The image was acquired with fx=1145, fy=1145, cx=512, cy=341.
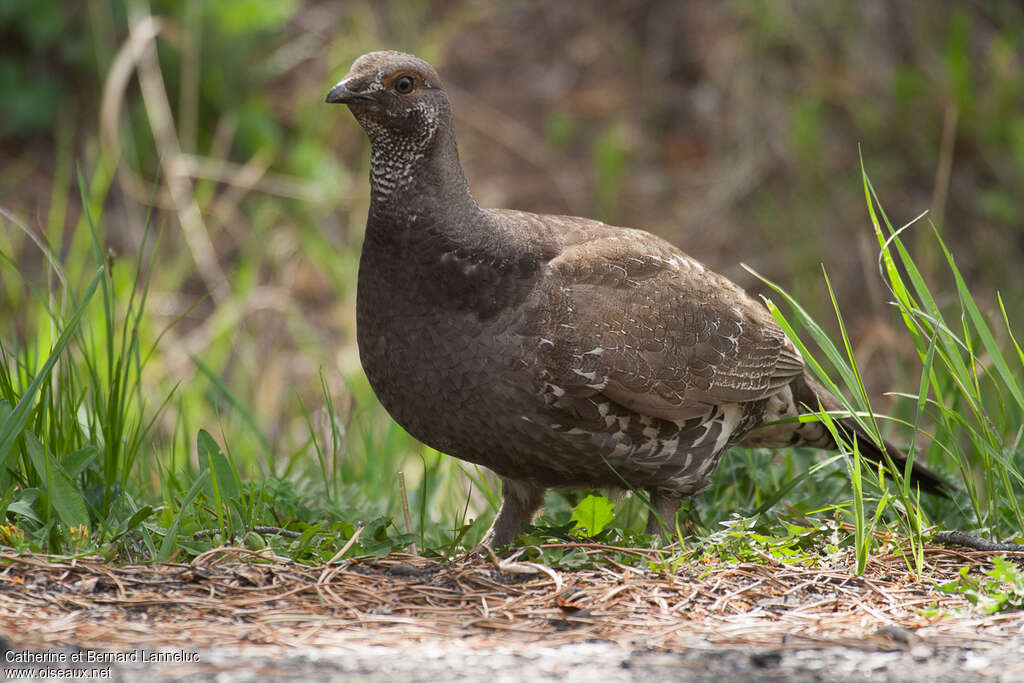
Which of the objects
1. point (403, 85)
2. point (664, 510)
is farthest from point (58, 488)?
point (664, 510)

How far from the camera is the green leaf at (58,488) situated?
3322 mm

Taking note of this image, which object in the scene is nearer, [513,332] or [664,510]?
[513,332]

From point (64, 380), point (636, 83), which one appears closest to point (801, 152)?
point (636, 83)

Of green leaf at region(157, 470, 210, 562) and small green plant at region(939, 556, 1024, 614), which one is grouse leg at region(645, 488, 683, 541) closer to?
small green plant at region(939, 556, 1024, 614)

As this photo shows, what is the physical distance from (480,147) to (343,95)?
21.1 feet

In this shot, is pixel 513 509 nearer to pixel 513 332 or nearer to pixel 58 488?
pixel 513 332

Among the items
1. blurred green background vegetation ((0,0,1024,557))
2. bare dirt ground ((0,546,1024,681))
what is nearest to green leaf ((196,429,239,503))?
bare dirt ground ((0,546,1024,681))

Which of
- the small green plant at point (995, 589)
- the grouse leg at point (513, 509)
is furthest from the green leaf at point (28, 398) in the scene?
the small green plant at point (995, 589)

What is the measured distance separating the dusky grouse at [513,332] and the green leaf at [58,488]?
1053 mm

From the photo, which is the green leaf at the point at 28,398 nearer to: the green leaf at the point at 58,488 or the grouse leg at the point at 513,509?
the green leaf at the point at 58,488

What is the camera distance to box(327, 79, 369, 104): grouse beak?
12.6 feet

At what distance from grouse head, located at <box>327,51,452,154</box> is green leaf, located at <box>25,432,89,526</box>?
146 cm

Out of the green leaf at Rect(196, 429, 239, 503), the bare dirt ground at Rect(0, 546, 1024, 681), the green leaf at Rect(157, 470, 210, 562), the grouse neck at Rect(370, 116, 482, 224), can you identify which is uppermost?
the grouse neck at Rect(370, 116, 482, 224)

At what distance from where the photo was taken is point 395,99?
3906mm
